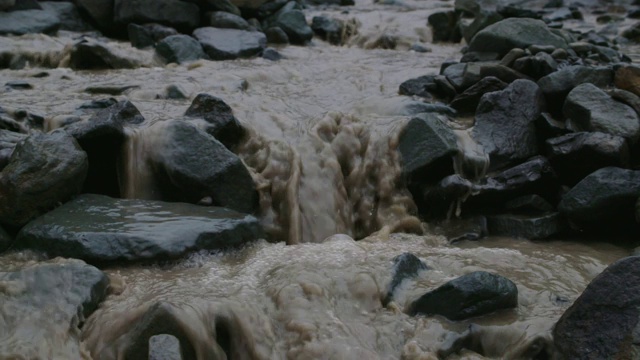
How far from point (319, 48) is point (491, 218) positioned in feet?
22.3

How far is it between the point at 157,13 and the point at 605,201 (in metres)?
8.15

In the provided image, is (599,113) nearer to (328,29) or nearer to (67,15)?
(328,29)

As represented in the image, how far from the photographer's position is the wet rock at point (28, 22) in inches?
413

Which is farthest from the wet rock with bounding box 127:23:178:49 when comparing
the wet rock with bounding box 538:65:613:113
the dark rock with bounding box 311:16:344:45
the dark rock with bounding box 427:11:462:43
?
the wet rock with bounding box 538:65:613:113

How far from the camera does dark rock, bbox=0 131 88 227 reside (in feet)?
15.3

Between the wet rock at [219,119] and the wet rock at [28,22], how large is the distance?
5607 millimetres

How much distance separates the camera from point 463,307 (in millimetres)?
3799

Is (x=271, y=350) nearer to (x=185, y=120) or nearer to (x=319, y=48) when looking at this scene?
(x=185, y=120)

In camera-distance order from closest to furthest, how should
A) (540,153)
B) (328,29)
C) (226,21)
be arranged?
(540,153) < (226,21) < (328,29)

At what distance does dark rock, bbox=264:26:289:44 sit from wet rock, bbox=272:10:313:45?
0.21 metres

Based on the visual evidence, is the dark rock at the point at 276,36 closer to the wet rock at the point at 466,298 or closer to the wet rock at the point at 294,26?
the wet rock at the point at 294,26

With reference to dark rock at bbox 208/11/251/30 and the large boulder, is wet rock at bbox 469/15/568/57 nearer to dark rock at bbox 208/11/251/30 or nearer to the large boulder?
dark rock at bbox 208/11/251/30

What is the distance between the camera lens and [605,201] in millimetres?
5301

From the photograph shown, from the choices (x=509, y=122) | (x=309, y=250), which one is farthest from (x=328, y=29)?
(x=309, y=250)
